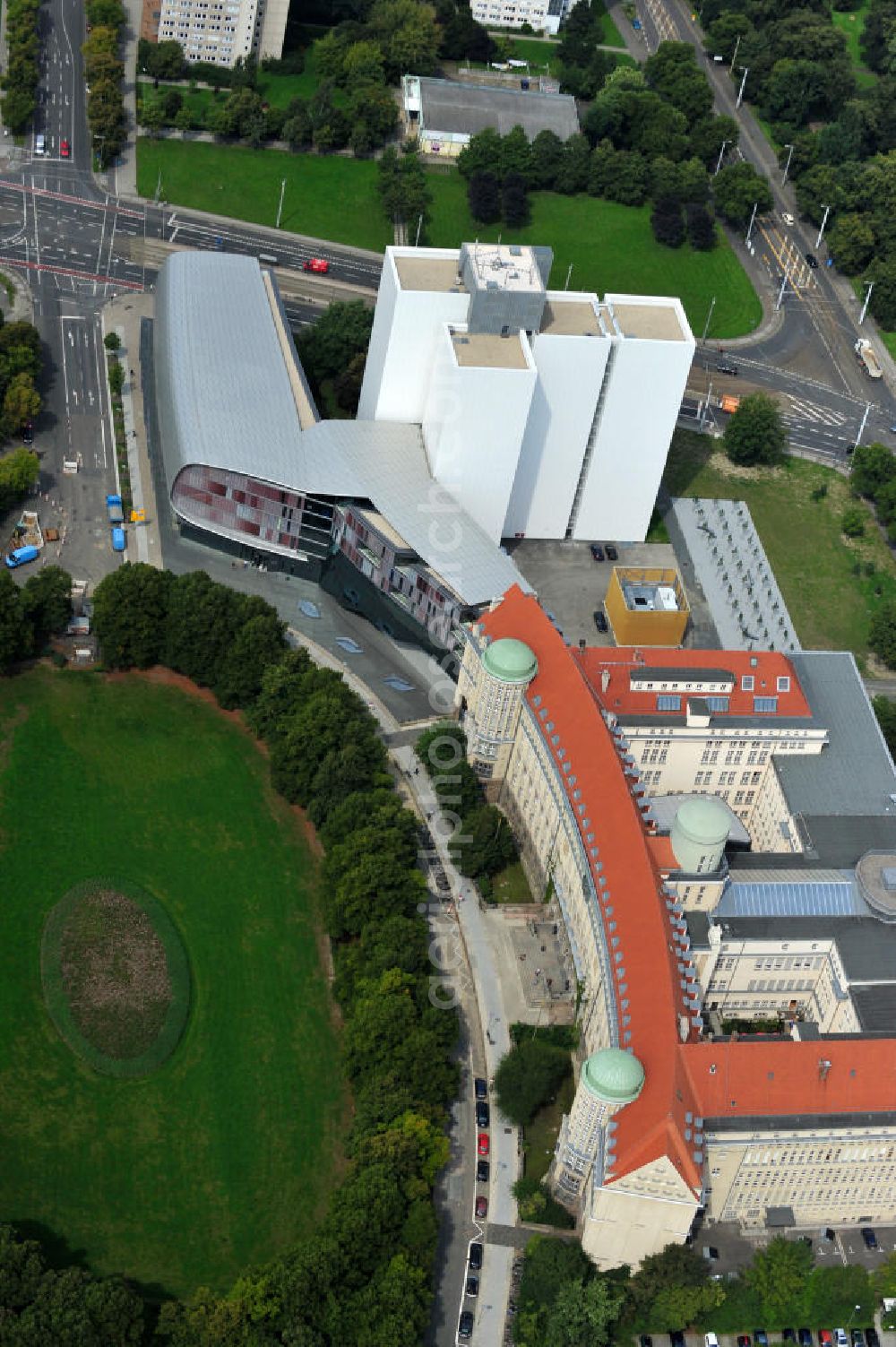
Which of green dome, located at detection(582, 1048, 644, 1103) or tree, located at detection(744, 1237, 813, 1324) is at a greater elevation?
green dome, located at detection(582, 1048, 644, 1103)

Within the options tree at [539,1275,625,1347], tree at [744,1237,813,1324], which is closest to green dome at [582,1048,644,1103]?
tree at [539,1275,625,1347]

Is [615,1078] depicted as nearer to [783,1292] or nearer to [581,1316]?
[581,1316]

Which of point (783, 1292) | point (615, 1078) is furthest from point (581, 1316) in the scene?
point (615, 1078)

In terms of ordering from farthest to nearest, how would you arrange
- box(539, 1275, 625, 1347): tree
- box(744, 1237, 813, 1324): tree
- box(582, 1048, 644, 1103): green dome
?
box(744, 1237, 813, 1324): tree, box(582, 1048, 644, 1103): green dome, box(539, 1275, 625, 1347): tree

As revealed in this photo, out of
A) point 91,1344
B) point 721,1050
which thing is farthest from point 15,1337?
point 721,1050

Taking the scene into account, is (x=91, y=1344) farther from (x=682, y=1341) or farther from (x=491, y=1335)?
(x=682, y=1341)

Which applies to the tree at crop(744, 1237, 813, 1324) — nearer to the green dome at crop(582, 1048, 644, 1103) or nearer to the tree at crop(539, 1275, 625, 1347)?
the tree at crop(539, 1275, 625, 1347)

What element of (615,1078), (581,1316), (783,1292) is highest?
(615,1078)

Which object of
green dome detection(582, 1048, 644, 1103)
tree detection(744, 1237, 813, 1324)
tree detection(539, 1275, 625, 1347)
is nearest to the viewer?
tree detection(539, 1275, 625, 1347)
